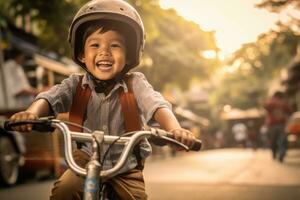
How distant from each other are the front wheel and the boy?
5.46 m

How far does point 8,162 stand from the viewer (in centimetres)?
816

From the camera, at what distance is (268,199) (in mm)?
6383

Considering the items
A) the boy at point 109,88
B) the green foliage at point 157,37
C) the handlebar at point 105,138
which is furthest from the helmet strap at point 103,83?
the green foliage at point 157,37

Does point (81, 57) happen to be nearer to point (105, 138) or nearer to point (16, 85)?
point (105, 138)

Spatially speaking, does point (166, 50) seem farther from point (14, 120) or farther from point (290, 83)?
point (14, 120)

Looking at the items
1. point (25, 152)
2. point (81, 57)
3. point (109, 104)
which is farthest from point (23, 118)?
point (25, 152)

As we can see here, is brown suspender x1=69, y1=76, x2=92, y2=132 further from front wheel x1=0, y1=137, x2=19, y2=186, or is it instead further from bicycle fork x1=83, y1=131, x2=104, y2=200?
front wheel x1=0, y1=137, x2=19, y2=186

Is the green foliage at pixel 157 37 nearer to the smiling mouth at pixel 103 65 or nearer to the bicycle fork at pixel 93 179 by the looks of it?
the smiling mouth at pixel 103 65

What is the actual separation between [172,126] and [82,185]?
48 centimetres

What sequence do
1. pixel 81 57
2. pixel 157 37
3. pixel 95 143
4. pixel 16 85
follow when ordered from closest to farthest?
pixel 95 143, pixel 81 57, pixel 16 85, pixel 157 37

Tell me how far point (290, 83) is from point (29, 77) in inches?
943

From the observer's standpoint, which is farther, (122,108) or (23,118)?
(122,108)

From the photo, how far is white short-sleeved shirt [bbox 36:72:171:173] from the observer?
2.71m

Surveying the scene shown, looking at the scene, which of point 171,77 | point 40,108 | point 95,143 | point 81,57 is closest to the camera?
point 95,143
